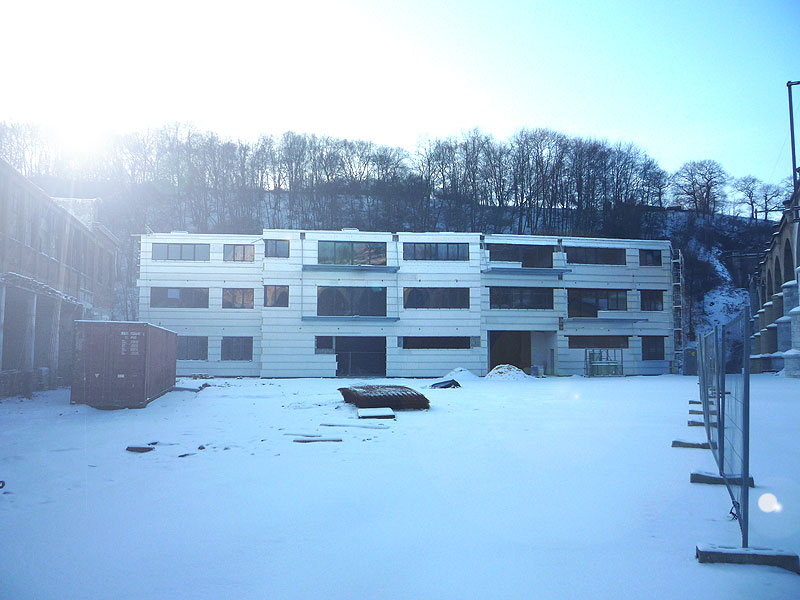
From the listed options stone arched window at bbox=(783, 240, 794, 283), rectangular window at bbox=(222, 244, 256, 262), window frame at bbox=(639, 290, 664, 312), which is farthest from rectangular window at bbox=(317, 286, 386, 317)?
stone arched window at bbox=(783, 240, 794, 283)

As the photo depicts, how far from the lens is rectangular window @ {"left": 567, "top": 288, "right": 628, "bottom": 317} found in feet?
143

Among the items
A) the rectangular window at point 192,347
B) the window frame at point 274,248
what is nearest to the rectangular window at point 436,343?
the window frame at point 274,248

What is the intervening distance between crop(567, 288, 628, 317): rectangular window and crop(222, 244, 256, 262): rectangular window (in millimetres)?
23087

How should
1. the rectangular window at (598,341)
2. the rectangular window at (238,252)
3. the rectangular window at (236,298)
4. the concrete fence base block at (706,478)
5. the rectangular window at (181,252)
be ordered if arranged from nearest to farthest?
1. the concrete fence base block at (706,478)
2. the rectangular window at (181,252)
3. the rectangular window at (236,298)
4. the rectangular window at (238,252)
5. the rectangular window at (598,341)

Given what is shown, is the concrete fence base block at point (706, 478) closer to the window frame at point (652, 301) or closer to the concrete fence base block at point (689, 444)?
the concrete fence base block at point (689, 444)

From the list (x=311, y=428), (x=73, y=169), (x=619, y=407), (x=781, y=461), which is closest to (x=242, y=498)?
(x=311, y=428)

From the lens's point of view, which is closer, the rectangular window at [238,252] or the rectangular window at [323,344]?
the rectangular window at [323,344]

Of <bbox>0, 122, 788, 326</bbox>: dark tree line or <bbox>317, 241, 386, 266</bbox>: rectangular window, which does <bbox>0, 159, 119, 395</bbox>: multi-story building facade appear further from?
<bbox>0, 122, 788, 326</bbox>: dark tree line

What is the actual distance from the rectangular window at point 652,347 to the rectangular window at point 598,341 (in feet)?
5.36

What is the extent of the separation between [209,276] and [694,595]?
3927 cm

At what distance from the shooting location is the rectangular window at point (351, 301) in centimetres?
3975

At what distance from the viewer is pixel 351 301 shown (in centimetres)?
4003

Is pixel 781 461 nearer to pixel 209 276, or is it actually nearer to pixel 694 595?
pixel 694 595

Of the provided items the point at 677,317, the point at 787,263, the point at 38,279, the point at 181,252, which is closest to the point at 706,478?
the point at 38,279
